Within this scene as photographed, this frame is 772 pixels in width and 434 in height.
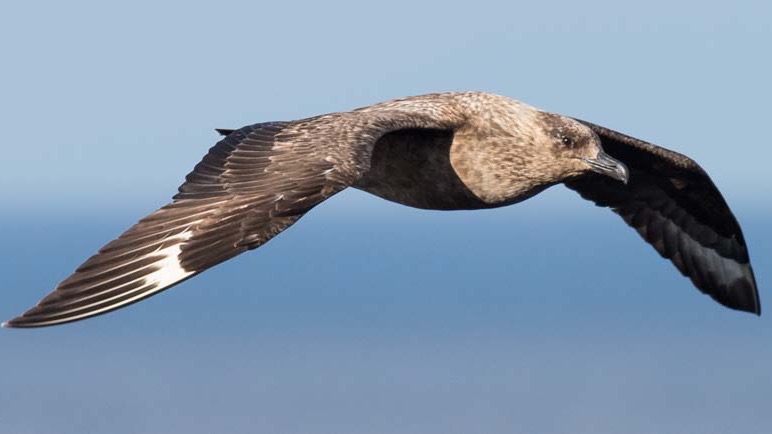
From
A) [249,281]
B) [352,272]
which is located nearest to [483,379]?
[249,281]

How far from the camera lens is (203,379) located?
213 feet

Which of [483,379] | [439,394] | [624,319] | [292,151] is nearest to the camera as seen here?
[292,151]

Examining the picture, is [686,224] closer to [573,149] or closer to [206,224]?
[573,149]

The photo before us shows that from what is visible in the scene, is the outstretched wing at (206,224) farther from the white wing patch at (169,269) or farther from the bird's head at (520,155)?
the bird's head at (520,155)

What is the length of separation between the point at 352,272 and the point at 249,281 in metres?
18.1

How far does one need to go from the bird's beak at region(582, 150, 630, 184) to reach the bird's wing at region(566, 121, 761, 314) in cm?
123

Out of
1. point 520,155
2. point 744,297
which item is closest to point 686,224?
point 744,297

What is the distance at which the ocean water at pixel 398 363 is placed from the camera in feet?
172

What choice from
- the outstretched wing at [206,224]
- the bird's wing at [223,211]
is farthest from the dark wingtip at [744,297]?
the outstretched wing at [206,224]

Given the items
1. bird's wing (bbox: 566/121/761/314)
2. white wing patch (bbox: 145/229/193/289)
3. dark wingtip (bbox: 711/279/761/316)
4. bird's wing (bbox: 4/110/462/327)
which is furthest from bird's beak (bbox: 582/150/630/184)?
white wing patch (bbox: 145/229/193/289)

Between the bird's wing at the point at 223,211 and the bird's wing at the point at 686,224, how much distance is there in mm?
2834

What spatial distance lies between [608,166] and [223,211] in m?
2.94

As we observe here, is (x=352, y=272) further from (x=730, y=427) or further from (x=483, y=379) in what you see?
(x=730, y=427)

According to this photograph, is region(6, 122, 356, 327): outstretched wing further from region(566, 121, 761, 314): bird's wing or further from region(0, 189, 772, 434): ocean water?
region(0, 189, 772, 434): ocean water
